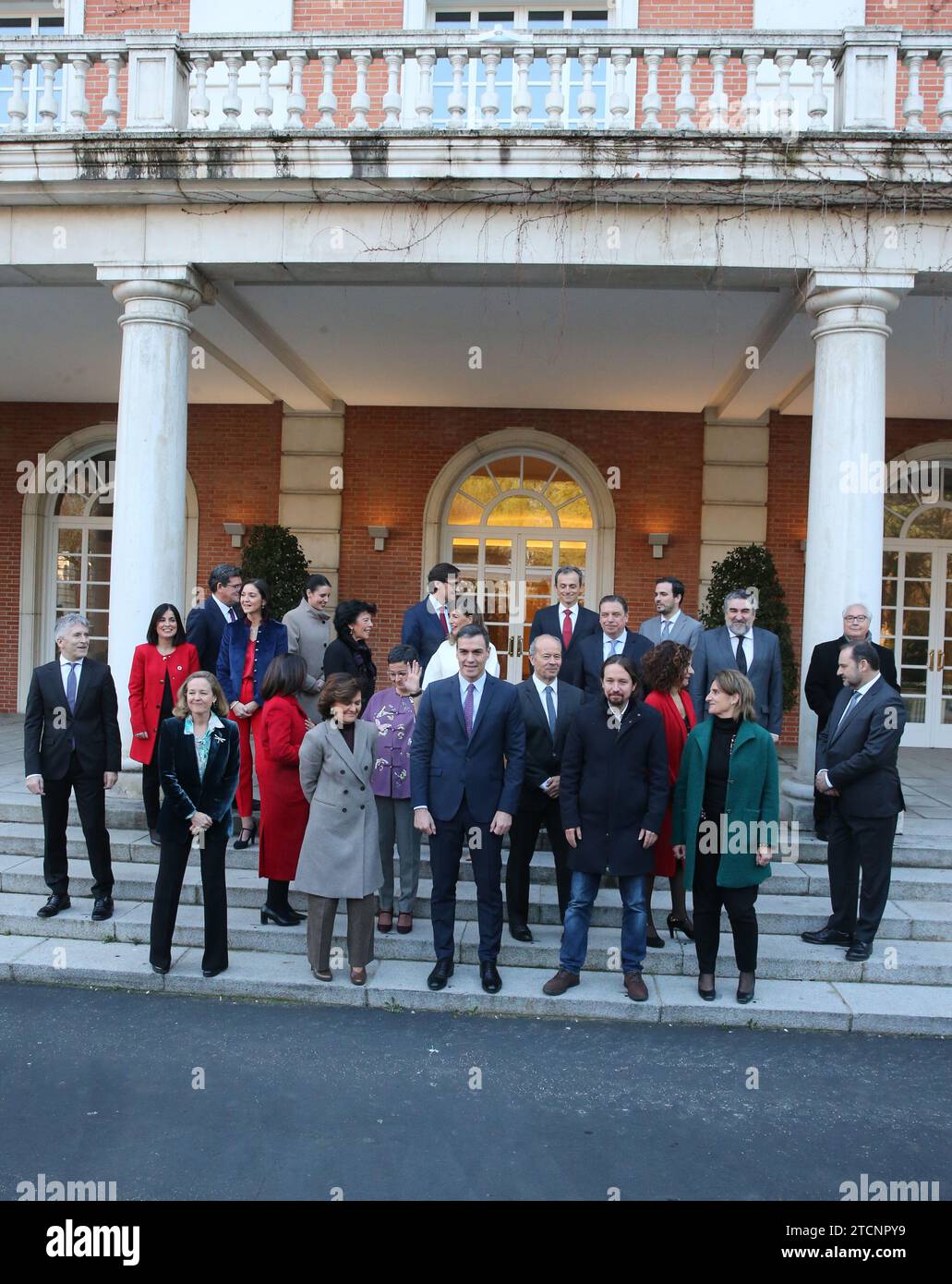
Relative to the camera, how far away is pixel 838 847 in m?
5.32

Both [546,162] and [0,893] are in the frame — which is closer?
[0,893]

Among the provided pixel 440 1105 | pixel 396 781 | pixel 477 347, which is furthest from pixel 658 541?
pixel 440 1105

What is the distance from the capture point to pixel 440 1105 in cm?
383

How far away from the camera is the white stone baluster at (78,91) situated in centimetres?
736

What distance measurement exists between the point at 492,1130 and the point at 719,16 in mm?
10419

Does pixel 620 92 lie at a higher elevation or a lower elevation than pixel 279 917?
higher

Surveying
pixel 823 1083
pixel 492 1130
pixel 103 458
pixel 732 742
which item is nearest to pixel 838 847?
pixel 732 742

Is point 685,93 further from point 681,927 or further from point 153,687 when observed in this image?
point 681,927

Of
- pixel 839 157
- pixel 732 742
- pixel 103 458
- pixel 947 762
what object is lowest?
pixel 947 762

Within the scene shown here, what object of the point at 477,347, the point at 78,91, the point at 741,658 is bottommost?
the point at 741,658

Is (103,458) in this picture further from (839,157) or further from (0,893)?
(839,157)

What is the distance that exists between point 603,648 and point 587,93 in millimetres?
4353

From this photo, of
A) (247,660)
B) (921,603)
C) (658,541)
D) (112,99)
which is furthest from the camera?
(921,603)

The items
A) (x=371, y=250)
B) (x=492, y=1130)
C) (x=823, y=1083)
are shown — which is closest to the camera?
(x=492, y=1130)
